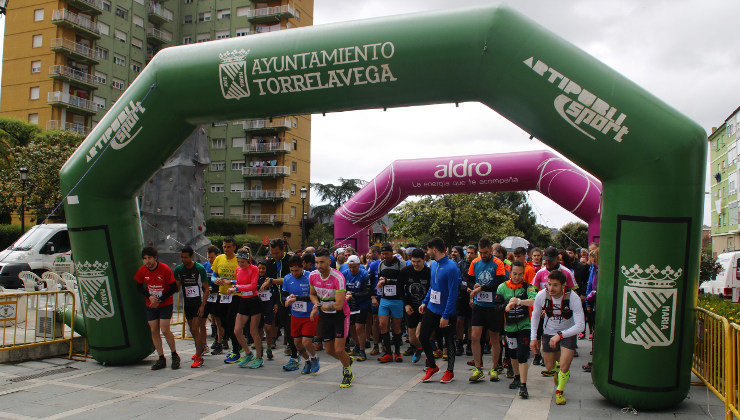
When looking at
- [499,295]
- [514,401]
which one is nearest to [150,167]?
[499,295]

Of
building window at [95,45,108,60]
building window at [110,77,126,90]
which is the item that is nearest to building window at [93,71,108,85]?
building window at [110,77,126,90]

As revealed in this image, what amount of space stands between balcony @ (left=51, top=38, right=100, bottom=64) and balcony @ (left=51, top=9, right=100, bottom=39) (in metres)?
1.17

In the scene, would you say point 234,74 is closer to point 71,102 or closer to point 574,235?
point 71,102

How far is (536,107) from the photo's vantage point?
6328 millimetres

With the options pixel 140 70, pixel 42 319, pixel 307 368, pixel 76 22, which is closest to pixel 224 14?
pixel 140 70

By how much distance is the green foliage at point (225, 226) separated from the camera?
4862cm

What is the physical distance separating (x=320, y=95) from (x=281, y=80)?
1.90ft

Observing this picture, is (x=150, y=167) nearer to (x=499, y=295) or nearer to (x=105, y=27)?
(x=499, y=295)

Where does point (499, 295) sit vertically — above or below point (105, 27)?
below

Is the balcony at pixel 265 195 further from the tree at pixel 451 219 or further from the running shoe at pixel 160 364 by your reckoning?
the running shoe at pixel 160 364

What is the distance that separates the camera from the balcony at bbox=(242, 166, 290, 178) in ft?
173

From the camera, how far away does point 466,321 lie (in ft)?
32.8

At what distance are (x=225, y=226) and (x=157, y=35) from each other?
2054 centimetres

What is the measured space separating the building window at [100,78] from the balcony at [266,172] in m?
14.6
